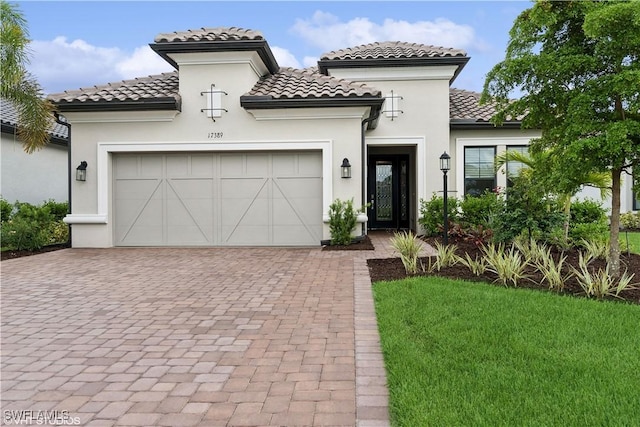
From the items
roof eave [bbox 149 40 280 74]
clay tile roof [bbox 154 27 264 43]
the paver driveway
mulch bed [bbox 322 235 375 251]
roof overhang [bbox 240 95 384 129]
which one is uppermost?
clay tile roof [bbox 154 27 264 43]

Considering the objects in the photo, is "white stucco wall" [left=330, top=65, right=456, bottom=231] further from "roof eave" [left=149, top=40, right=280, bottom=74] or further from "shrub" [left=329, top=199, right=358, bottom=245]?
"shrub" [left=329, top=199, right=358, bottom=245]

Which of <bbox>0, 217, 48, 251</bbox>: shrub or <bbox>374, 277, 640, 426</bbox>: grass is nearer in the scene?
<bbox>374, 277, 640, 426</bbox>: grass

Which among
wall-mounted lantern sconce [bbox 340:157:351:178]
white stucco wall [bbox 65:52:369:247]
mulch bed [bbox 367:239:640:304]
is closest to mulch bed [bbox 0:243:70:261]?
white stucco wall [bbox 65:52:369:247]

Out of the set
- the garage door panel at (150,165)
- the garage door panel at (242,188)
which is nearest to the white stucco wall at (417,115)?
the garage door panel at (242,188)

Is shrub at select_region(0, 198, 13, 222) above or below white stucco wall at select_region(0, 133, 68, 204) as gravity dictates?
below

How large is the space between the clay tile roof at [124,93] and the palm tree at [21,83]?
502mm

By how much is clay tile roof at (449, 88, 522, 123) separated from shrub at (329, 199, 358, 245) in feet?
19.3

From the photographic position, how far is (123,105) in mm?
11289

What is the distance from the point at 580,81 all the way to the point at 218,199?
8599 millimetres

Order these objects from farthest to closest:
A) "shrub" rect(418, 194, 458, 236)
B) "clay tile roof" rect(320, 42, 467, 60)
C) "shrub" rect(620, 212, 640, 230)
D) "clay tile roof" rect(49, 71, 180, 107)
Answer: "shrub" rect(620, 212, 640, 230), "clay tile roof" rect(320, 42, 467, 60), "shrub" rect(418, 194, 458, 236), "clay tile roof" rect(49, 71, 180, 107)

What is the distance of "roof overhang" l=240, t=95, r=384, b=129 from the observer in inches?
431

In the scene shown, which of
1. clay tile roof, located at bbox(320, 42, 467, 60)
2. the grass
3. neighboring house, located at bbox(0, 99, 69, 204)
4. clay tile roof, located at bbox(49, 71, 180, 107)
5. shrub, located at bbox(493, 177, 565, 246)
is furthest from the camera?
neighboring house, located at bbox(0, 99, 69, 204)

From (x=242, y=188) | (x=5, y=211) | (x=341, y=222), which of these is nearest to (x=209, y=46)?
(x=242, y=188)

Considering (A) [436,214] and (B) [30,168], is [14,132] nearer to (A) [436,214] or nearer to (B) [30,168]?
(B) [30,168]
